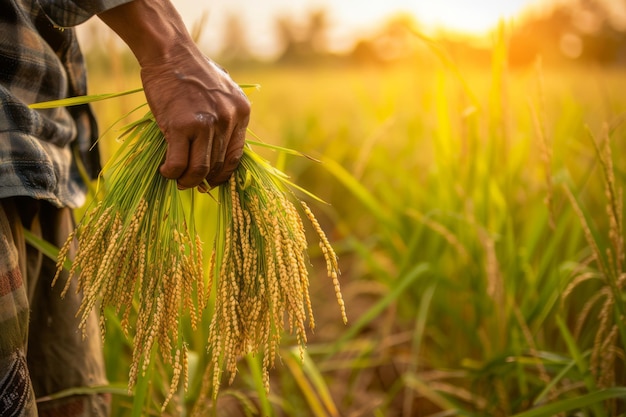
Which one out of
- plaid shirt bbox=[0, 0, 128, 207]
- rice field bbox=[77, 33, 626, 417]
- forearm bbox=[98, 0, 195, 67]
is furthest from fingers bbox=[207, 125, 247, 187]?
rice field bbox=[77, 33, 626, 417]

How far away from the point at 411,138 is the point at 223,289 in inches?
104

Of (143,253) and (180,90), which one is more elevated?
(180,90)

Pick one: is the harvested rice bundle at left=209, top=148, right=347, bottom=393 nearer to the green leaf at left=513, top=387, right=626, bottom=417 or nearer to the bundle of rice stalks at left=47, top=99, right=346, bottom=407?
the bundle of rice stalks at left=47, top=99, right=346, bottom=407

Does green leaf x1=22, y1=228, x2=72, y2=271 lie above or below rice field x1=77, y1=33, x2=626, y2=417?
above

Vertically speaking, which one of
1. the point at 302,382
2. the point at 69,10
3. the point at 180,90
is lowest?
the point at 302,382

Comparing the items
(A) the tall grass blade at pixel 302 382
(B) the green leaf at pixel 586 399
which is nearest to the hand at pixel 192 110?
(B) the green leaf at pixel 586 399

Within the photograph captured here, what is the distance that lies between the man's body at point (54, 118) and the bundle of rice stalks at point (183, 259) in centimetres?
8

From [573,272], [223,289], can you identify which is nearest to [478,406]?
[573,272]

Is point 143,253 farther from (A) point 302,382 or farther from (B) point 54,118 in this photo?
(A) point 302,382

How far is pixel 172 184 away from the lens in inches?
39.4

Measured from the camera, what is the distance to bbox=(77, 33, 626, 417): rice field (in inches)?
58.4

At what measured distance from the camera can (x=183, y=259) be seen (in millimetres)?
947

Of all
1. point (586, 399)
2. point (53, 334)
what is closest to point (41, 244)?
point (53, 334)

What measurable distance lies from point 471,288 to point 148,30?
158 centimetres
